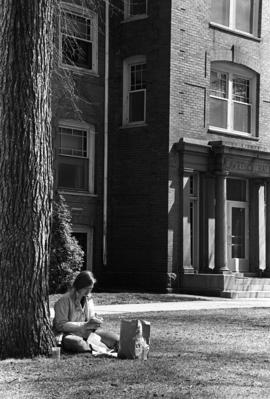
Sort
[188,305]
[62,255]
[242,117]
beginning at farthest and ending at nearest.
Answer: [242,117] < [62,255] < [188,305]

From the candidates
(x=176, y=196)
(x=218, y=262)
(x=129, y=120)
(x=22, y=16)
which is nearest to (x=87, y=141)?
(x=129, y=120)

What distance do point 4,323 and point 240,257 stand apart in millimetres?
15930

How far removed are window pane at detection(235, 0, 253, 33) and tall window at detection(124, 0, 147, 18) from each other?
285 centimetres

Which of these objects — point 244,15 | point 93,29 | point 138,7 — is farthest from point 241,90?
point 93,29

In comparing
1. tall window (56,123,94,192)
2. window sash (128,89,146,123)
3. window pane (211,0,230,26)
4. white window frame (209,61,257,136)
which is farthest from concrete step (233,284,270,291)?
window pane (211,0,230,26)

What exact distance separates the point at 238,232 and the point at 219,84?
4.42 m

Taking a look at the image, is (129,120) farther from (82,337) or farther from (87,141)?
(82,337)

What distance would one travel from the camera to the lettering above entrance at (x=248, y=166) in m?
22.4

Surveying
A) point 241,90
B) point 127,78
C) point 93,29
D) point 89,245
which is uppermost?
point 93,29

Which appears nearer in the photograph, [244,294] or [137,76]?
[244,294]

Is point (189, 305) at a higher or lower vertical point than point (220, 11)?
lower

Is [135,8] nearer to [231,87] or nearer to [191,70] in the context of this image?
[191,70]

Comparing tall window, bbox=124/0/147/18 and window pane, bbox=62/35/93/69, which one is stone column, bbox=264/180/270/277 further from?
window pane, bbox=62/35/93/69

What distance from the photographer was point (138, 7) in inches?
913
